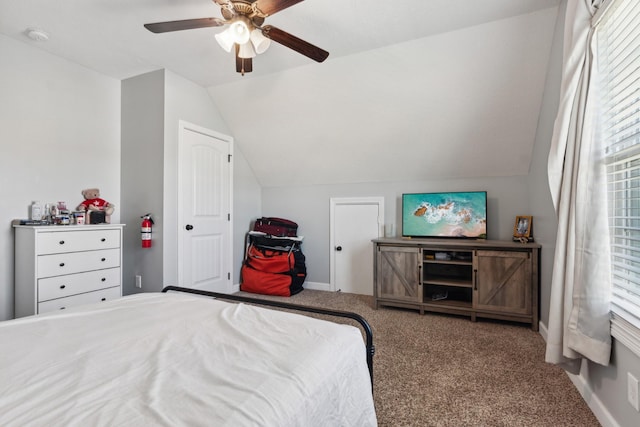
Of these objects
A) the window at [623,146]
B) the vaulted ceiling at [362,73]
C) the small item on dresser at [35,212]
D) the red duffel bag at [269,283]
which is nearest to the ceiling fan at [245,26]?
the vaulted ceiling at [362,73]

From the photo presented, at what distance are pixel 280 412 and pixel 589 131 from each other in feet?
6.33

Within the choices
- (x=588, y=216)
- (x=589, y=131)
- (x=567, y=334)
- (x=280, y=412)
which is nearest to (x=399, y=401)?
(x=567, y=334)

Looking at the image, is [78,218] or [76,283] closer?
[76,283]

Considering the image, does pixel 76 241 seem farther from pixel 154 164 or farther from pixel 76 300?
pixel 154 164

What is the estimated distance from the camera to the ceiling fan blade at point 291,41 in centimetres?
191

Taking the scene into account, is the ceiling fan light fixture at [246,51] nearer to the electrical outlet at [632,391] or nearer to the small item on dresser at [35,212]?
the small item on dresser at [35,212]

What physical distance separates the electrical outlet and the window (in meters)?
0.14

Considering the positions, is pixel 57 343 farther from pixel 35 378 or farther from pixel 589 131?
pixel 589 131

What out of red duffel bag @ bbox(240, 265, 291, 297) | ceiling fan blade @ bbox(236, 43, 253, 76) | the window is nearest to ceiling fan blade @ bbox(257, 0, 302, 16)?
ceiling fan blade @ bbox(236, 43, 253, 76)

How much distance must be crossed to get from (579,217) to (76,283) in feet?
11.7

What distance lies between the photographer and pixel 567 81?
5.78 ft

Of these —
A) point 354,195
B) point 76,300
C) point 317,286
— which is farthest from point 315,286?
point 76,300

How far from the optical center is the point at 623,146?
4.99 feet

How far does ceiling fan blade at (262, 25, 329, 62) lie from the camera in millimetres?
1914
